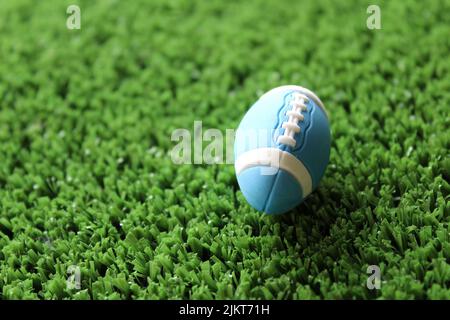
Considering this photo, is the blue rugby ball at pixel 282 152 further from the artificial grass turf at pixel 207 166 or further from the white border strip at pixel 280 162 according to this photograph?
the artificial grass turf at pixel 207 166

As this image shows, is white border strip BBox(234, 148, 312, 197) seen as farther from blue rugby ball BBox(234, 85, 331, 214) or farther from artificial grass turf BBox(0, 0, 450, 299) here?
artificial grass turf BBox(0, 0, 450, 299)

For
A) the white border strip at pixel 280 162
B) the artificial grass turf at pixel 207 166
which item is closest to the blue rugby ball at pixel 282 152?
the white border strip at pixel 280 162

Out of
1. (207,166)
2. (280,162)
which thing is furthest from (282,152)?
(207,166)

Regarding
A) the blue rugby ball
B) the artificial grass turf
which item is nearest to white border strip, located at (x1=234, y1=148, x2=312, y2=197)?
the blue rugby ball

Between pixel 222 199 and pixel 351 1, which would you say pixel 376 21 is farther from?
pixel 222 199

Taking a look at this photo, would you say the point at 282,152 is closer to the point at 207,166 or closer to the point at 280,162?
the point at 280,162
